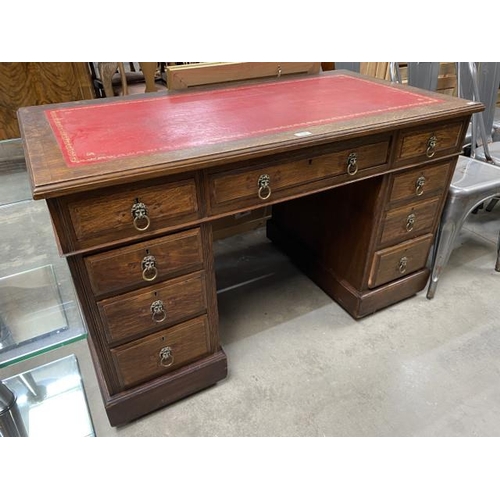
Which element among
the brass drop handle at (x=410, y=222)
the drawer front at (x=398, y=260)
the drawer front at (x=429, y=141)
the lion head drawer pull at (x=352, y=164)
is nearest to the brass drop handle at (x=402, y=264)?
the drawer front at (x=398, y=260)

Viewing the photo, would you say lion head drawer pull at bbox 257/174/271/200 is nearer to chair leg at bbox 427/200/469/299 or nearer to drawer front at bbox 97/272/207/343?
drawer front at bbox 97/272/207/343

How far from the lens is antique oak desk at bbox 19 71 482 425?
872 millimetres

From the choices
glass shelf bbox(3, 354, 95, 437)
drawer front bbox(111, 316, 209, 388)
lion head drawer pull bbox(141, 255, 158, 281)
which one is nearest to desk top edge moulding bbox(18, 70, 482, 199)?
lion head drawer pull bbox(141, 255, 158, 281)

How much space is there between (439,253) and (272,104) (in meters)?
0.96

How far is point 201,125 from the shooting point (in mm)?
1077

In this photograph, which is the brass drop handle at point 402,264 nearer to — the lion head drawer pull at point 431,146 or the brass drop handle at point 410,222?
the brass drop handle at point 410,222

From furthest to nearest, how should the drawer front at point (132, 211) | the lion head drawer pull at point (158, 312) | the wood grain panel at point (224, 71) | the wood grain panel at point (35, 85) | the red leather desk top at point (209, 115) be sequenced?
the wood grain panel at point (35, 85) → the wood grain panel at point (224, 71) → the lion head drawer pull at point (158, 312) → the red leather desk top at point (209, 115) → the drawer front at point (132, 211)

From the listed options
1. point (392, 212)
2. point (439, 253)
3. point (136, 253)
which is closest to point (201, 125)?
point (136, 253)

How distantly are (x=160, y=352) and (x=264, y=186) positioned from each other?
1.87 feet

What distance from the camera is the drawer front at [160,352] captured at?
3.63 feet

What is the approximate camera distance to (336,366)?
145 centimetres

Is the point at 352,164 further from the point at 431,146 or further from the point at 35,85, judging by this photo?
the point at 35,85

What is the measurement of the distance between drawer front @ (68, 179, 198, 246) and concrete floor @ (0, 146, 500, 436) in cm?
69

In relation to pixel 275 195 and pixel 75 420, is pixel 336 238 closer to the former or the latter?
pixel 275 195
